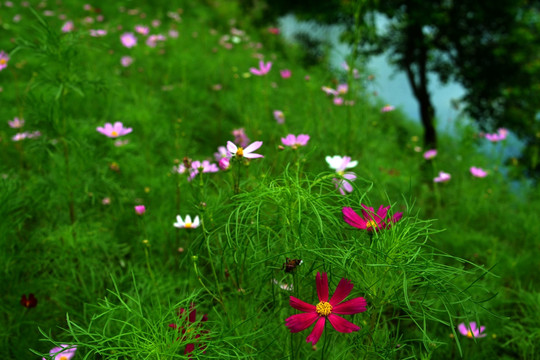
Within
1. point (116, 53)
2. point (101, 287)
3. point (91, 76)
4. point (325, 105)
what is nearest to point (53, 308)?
point (101, 287)

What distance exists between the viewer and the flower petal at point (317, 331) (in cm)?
83

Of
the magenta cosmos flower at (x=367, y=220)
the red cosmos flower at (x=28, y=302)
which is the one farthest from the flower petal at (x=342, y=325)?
the red cosmos flower at (x=28, y=302)

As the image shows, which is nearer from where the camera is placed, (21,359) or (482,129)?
(21,359)

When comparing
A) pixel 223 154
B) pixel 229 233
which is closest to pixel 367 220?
pixel 229 233

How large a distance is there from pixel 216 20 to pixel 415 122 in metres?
4.49

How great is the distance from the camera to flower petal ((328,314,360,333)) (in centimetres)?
83

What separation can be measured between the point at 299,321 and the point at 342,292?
0.11m

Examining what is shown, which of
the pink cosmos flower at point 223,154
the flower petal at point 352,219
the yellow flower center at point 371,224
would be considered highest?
the flower petal at point 352,219

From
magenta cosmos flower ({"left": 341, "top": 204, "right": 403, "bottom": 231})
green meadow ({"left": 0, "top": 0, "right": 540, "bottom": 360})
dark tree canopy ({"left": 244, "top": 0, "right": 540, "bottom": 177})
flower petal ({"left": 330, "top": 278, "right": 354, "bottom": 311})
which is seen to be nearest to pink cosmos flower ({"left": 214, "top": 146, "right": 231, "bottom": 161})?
green meadow ({"left": 0, "top": 0, "right": 540, "bottom": 360})

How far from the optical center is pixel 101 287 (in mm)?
1648

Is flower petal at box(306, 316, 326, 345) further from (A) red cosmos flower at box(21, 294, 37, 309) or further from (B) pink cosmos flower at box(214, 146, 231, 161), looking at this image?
(A) red cosmos flower at box(21, 294, 37, 309)

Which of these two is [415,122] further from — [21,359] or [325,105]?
[21,359]

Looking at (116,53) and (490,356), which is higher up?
(490,356)

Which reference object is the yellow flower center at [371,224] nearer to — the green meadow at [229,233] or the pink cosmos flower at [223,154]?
the green meadow at [229,233]
